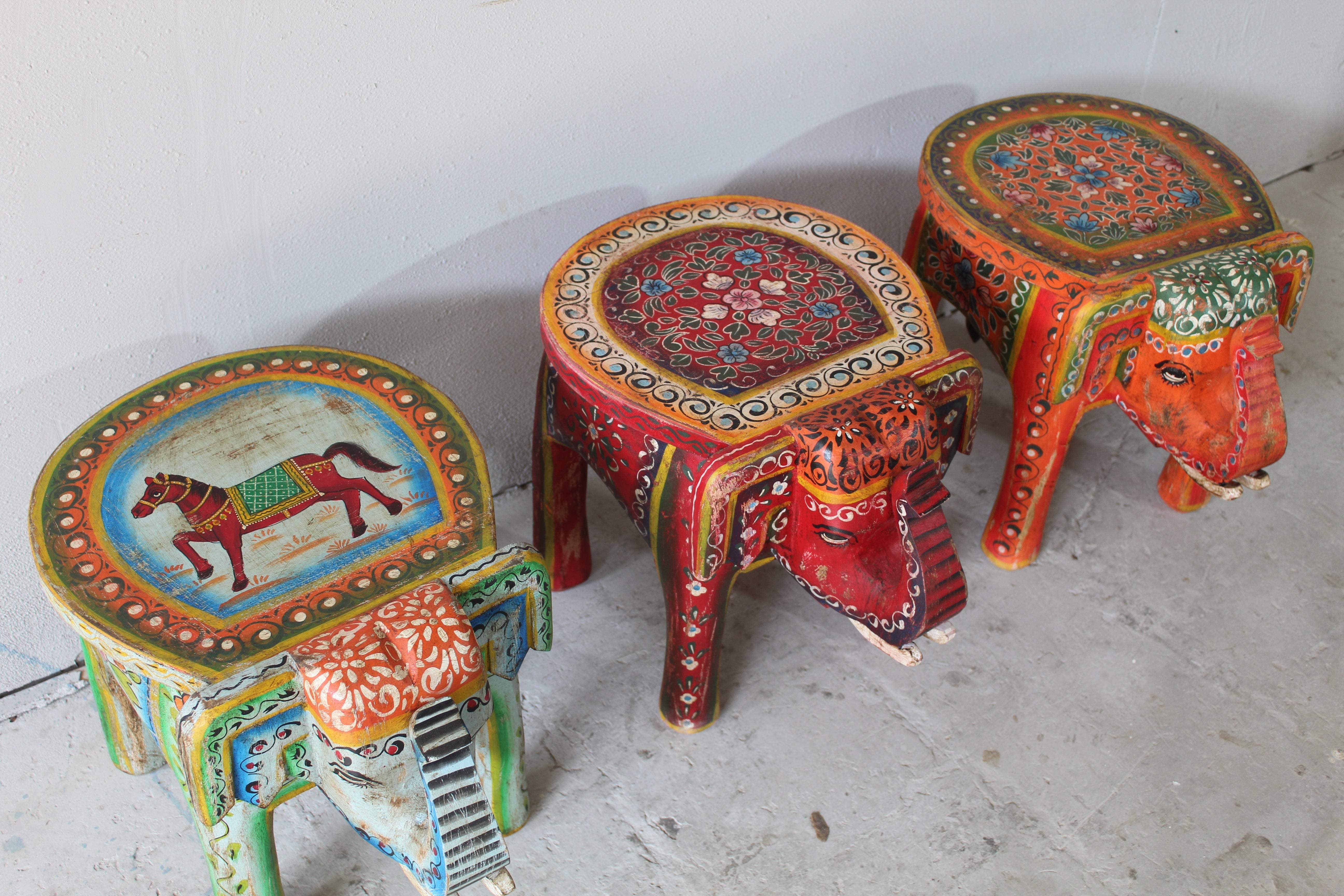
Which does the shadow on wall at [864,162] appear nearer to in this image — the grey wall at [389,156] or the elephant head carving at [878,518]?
the grey wall at [389,156]

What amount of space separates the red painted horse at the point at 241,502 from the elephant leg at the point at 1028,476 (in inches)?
45.5

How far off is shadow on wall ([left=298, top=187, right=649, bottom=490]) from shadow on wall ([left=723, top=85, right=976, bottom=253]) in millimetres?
349

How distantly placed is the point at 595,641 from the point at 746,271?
76 centimetres

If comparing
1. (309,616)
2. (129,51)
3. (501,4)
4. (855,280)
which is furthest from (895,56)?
(309,616)

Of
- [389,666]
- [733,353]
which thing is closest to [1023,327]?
[733,353]

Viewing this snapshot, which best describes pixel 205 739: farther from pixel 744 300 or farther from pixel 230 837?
pixel 744 300

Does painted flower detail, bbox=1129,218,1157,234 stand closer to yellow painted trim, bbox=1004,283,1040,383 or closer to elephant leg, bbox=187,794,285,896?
yellow painted trim, bbox=1004,283,1040,383

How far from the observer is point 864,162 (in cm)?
270

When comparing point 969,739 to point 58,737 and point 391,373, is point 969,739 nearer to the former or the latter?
point 391,373

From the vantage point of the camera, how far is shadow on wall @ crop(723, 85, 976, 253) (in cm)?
257

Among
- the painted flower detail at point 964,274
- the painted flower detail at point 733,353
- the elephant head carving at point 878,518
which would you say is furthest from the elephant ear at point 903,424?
the painted flower detail at point 964,274

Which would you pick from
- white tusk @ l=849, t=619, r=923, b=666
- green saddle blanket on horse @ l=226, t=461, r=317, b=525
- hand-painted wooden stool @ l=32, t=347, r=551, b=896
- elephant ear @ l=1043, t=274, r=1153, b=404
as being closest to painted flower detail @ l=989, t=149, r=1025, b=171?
elephant ear @ l=1043, t=274, r=1153, b=404

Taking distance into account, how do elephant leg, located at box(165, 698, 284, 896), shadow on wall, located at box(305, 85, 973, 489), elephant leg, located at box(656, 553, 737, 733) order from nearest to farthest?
elephant leg, located at box(165, 698, 284, 896) < elephant leg, located at box(656, 553, 737, 733) < shadow on wall, located at box(305, 85, 973, 489)

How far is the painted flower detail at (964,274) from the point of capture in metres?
2.27
